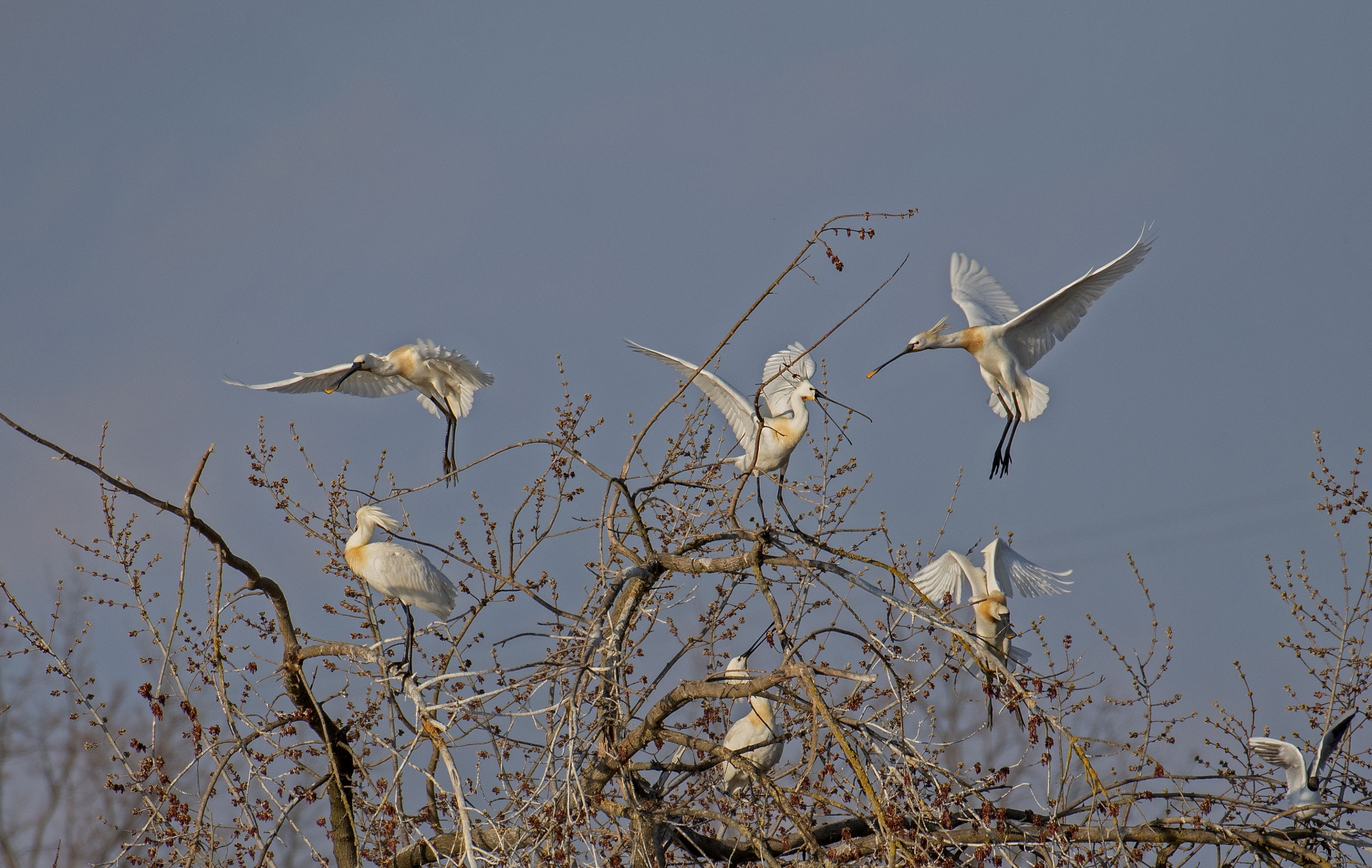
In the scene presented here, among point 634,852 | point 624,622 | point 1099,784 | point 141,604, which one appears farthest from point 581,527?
point 1099,784

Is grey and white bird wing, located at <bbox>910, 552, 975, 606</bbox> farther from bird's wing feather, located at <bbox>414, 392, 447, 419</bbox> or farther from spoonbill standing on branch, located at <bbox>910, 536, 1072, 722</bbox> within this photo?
bird's wing feather, located at <bbox>414, 392, 447, 419</bbox>

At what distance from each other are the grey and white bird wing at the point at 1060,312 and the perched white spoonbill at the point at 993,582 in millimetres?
1904

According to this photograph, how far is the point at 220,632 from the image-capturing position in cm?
506

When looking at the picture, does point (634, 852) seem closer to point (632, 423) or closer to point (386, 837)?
point (386, 837)

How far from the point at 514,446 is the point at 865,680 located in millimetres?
1842

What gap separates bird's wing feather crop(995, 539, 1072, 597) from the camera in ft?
20.2

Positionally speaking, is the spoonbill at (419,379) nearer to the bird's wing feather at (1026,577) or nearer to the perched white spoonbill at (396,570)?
the perched white spoonbill at (396,570)

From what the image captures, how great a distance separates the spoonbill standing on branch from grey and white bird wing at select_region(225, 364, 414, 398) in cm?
396

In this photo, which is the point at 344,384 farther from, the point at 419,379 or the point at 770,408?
the point at 770,408

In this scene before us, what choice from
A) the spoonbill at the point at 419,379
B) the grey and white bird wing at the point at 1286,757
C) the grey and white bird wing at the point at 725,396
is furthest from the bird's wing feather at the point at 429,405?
the grey and white bird wing at the point at 1286,757

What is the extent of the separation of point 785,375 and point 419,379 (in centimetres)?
269

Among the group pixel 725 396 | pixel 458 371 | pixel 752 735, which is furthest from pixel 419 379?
pixel 752 735

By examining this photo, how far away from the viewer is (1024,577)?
6238mm

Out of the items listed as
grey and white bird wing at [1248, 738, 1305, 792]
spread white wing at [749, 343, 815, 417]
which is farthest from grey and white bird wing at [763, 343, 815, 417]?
grey and white bird wing at [1248, 738, 1305, 792]
